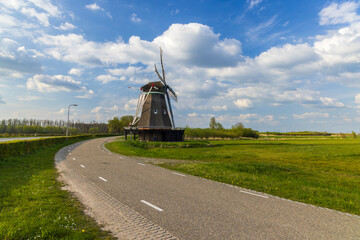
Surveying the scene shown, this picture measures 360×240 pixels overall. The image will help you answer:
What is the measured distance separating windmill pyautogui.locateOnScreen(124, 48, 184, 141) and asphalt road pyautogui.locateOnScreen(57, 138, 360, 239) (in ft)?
102

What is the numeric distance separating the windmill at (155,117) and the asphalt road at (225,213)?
102ft

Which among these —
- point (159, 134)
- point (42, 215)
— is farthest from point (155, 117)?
point (42, 215)

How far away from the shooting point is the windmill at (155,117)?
41.7 meters

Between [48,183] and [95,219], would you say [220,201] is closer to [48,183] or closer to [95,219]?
[95,219]

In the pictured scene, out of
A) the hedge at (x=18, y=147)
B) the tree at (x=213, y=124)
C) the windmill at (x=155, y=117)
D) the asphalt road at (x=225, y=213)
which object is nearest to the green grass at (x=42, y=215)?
the asphalt road at (x=225, y=213)

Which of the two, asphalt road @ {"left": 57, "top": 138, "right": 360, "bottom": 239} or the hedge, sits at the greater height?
the hedge

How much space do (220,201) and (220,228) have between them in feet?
7.94

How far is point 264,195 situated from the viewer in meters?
9.12

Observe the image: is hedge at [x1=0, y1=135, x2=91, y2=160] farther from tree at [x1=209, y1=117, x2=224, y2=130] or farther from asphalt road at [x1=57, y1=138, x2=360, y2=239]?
tree at [x1=209, y1=117, x2=224, y2=130]

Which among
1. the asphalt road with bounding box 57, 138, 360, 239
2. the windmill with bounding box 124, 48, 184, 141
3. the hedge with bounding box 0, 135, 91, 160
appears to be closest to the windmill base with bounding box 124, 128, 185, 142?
the windmill with bounding box 124, 48, 184, 141

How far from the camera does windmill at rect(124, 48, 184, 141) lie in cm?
4172

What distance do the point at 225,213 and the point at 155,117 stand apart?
35.7 meters

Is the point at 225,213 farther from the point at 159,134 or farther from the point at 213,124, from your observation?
the point at 213,124

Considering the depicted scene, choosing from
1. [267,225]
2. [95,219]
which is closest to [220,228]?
[267,225]
